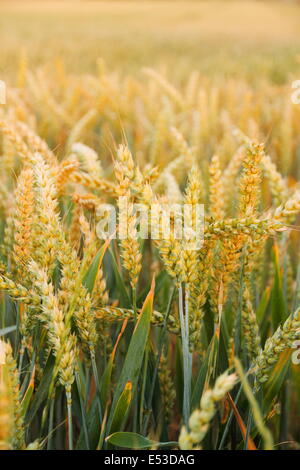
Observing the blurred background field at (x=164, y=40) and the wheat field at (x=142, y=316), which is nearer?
the wheat field at (x=142, y=316)

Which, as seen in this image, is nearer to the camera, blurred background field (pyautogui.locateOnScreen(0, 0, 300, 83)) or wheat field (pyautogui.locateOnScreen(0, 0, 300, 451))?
wheat field (pyautogui.locateOnScreen(0, 0, 300, 451))

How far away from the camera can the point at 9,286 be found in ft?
2.11

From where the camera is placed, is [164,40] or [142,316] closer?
[142,316]

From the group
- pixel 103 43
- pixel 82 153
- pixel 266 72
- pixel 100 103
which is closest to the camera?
pixel 82 153

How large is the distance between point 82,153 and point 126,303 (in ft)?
1.33

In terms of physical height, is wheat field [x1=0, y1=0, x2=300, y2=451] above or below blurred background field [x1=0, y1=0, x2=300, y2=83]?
below

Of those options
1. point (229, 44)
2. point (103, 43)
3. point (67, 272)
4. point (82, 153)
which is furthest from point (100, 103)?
point (229, 44)

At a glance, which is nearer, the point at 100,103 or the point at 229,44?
the point at 100,103

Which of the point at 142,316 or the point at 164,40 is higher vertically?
the point at 164,40

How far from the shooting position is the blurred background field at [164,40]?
19.0 feet

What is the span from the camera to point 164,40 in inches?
372

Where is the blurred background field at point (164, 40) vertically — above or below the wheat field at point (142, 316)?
above

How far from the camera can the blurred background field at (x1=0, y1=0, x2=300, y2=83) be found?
579 centimetres
